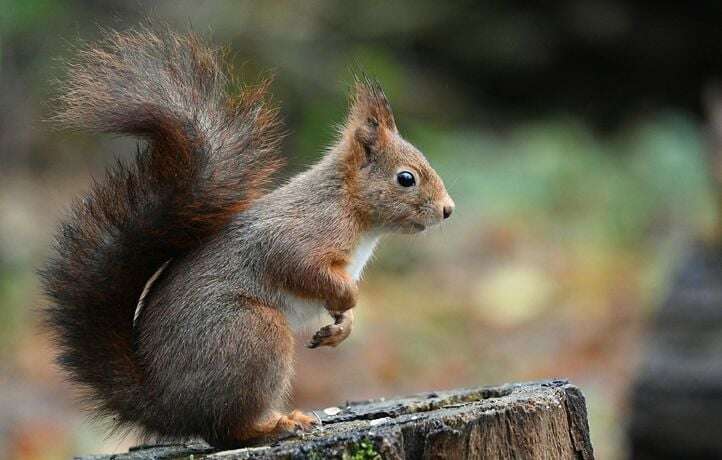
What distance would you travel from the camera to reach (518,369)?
605 centimetres

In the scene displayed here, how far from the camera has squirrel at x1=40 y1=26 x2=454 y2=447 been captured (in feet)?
7.39

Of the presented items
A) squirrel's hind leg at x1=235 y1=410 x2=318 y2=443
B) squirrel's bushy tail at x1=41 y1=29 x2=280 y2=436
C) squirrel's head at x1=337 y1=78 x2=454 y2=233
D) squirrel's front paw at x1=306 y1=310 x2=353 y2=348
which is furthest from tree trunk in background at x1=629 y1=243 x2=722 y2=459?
squirrel's bushy tail at x1=41 y1=29 x2=280 y2=436

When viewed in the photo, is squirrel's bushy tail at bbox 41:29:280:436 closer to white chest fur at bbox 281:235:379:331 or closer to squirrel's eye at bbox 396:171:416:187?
white chest fur at bbox 281:235:379:331

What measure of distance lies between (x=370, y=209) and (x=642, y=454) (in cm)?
268

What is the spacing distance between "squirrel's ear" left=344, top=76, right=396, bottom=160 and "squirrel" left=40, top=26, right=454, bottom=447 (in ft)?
1.01

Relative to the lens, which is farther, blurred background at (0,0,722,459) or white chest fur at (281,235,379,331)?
blurred background at (0,0,722,459)

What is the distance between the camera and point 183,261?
7.72 feet

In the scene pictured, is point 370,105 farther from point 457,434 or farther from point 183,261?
point 457,434

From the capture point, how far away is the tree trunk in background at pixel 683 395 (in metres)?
4.77

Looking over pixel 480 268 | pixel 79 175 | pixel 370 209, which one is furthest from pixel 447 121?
pixel 370 209

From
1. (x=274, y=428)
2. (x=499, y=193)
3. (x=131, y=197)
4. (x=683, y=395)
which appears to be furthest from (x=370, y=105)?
(x=499, y=193)

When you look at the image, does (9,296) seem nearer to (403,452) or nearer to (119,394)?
(119,394)

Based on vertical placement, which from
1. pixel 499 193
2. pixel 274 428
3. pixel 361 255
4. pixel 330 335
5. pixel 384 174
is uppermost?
pixel 499 193

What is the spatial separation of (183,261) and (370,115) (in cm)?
64
